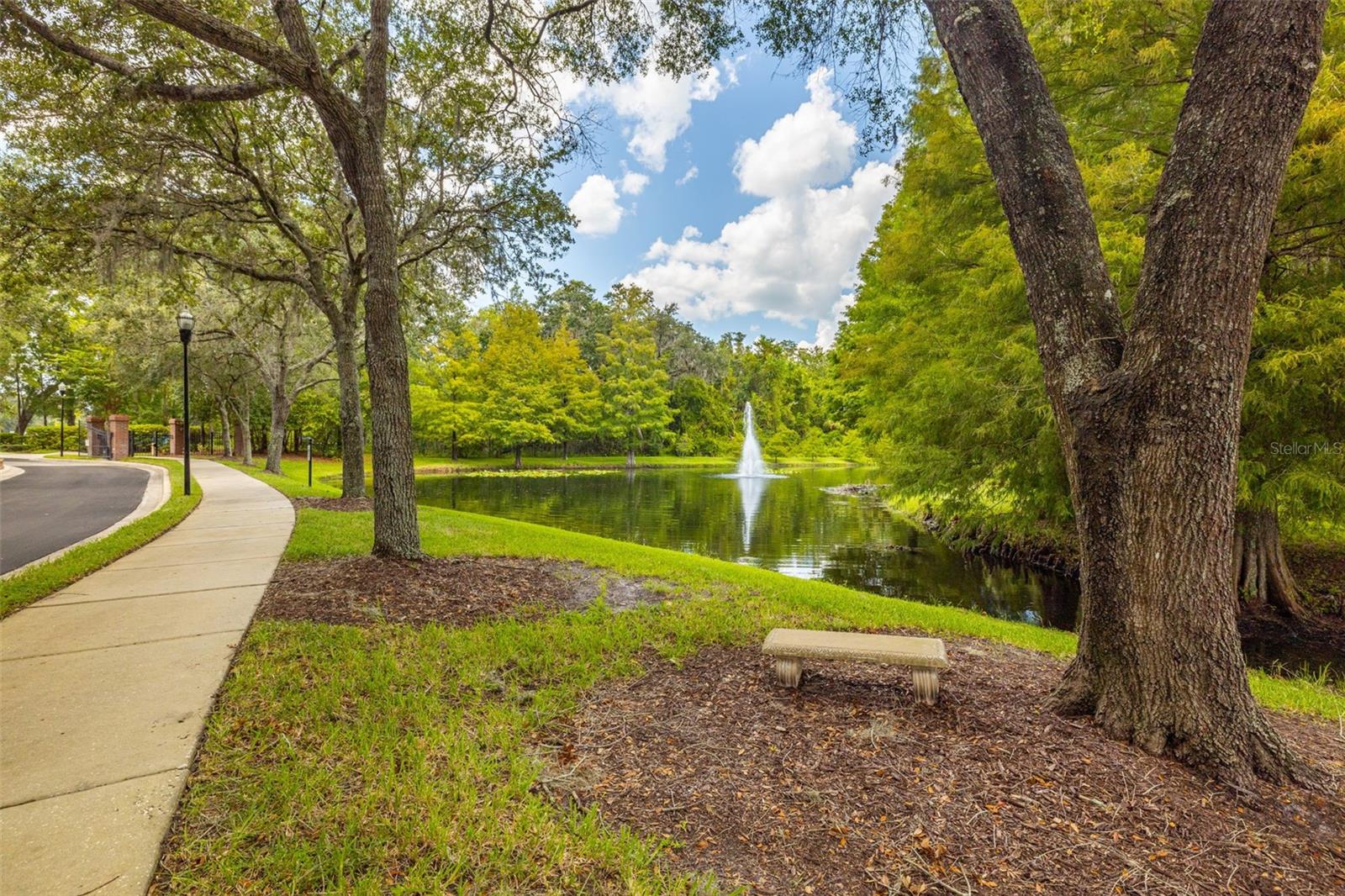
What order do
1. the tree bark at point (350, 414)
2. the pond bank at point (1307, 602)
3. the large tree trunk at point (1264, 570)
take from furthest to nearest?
1. the tree bark at point (350, 414)
2. the large tree trunk at point (1264, 570)
3. the pond bank at point (1307, 602)

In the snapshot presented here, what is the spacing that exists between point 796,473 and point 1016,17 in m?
34.8

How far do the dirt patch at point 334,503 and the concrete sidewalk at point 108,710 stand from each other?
4.65m

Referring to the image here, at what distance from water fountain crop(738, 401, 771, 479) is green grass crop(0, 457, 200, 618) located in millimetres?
26893

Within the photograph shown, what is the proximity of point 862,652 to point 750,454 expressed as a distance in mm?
41615

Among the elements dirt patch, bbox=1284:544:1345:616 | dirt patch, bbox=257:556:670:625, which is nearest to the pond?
dirt patch, bbox=1284:544:1345:616

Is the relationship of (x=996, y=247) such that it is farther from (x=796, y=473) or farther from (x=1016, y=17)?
(x=796, y=473)

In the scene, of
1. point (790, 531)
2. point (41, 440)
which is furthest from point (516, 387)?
point (41, 440)

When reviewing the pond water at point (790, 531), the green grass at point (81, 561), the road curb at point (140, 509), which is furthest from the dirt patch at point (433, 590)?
the pond water at point (790, 531)

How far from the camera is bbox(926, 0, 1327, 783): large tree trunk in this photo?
247 centimetres

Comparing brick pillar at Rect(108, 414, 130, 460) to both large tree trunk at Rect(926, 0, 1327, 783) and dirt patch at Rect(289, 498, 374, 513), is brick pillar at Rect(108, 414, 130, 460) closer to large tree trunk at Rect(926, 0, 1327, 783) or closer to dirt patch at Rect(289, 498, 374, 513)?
dirt patch at Rect(289, 498, 374, 513)

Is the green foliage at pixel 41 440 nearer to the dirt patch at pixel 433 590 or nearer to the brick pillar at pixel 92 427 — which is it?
the brick pillar at pixel 92 427

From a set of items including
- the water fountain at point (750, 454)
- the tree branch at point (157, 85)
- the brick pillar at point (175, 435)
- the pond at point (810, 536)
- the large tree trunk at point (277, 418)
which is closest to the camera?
the tree branch at point (157, 85)

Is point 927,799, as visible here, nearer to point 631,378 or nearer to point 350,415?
point 350,415

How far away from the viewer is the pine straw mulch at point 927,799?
77.5 inches
